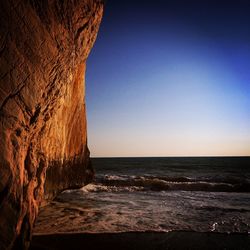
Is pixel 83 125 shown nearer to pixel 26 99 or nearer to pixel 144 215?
pixel 144 215

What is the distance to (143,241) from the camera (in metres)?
5.48

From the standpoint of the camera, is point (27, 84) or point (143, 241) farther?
point (143, 241)

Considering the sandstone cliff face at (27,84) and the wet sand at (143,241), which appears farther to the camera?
the wet sand at (143,241)

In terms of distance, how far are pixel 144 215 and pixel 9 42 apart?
6.53 metres

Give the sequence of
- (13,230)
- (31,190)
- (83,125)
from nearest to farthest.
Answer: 1. (13,230)
2. (31,190)
3. (83,125)

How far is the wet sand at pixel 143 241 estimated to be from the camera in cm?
511

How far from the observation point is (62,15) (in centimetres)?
444

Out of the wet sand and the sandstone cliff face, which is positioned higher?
the sandstone cliff face

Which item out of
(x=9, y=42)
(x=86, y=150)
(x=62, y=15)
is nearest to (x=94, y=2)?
(x=62, y=15)

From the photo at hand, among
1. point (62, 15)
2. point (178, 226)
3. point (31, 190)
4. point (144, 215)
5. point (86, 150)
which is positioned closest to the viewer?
point (31, 190)

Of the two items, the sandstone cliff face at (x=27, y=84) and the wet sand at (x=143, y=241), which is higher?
the sandstone cliff face at (x=27, y=84)

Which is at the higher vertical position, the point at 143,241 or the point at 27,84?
the point at 27,84

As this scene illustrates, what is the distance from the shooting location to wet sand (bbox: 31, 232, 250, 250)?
5.11m

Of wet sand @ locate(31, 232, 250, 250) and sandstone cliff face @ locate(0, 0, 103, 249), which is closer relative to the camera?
sandstone cliff face @ locate(0, 0, 103, 249)
